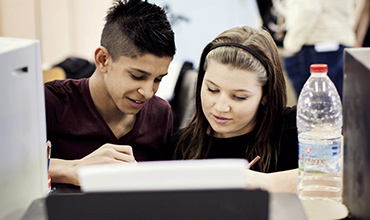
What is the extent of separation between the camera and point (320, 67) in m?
1.02

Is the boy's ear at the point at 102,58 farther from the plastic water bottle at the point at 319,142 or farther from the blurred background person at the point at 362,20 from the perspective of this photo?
the blurred background person at the point at 362,20

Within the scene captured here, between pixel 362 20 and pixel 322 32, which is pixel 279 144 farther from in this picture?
pixel 362 20

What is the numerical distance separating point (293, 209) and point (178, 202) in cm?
27

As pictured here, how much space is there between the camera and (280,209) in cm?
73

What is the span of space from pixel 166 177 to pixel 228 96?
0.85 metres

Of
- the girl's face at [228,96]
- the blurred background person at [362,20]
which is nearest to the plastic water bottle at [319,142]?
the girl's face at [228,96]

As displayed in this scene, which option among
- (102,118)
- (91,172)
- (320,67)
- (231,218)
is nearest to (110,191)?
(91,172)

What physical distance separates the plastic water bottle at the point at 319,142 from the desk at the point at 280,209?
0.20 metres

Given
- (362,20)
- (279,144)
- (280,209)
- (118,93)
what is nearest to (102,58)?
(118,93)

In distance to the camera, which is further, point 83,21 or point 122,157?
point 83,21

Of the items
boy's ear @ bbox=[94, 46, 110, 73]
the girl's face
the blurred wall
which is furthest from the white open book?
the blurred wall

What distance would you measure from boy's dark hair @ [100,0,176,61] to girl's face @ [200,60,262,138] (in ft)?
0.56

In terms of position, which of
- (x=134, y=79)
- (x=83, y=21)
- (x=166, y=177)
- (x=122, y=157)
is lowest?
(x=83, y=21)

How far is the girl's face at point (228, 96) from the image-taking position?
53.0 inches
